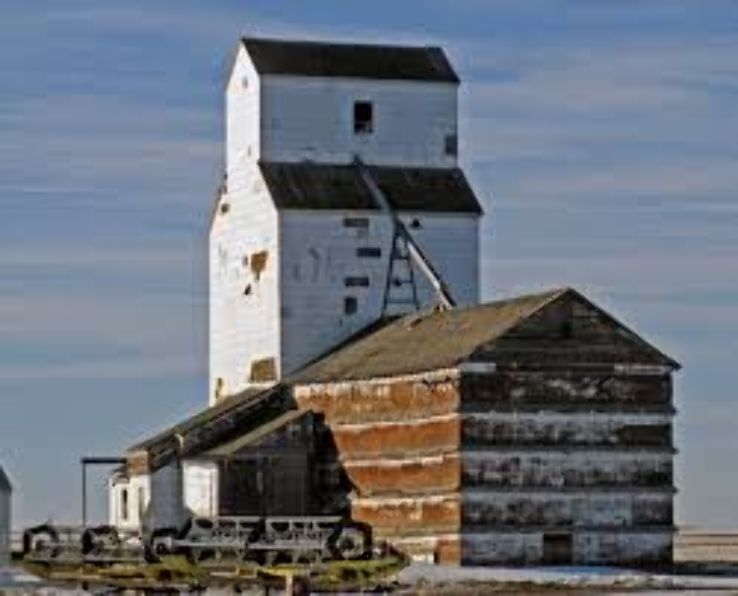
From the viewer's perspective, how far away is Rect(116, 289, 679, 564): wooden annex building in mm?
74438

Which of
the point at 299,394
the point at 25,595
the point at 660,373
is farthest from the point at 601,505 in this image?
the point at 25,595

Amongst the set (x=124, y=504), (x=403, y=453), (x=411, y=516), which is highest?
(x=403, y=453)

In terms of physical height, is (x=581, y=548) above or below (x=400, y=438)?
below

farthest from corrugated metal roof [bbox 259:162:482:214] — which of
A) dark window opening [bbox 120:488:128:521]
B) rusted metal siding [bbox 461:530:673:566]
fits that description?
rusted metal siding [bbox 461:530:673:566]

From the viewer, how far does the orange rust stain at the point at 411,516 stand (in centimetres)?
7550

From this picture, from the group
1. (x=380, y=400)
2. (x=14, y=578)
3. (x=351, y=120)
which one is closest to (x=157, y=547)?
(x=14, y=578)

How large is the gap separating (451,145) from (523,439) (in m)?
18.1

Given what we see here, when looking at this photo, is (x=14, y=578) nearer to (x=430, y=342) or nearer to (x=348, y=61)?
(x=430, y=342)

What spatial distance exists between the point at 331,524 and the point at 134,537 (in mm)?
4478

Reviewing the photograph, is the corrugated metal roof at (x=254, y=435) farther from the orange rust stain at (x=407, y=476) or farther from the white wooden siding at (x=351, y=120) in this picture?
the white wooden siding at (x=351, y=120)

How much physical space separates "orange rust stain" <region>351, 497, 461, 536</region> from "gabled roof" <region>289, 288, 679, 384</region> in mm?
3258

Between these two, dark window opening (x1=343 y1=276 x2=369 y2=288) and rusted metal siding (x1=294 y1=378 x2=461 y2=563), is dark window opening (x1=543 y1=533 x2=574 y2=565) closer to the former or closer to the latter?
rusted metal siding (x1=294 y1=378 x2=461 y2=563)

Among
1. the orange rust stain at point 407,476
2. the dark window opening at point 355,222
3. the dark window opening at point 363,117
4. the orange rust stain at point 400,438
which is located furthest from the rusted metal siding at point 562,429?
the dark window opening at point 363,117

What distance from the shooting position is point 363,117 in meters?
89.7
